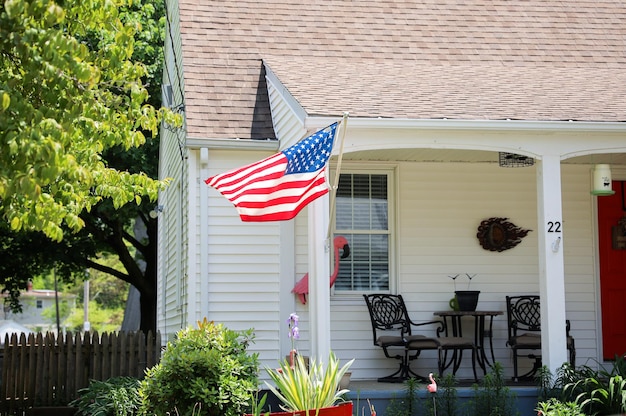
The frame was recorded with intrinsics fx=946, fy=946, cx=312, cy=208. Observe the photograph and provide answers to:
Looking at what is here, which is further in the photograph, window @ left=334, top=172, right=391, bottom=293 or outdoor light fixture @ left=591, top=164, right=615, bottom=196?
window @ left=334, top=172, right=391, bottom=293

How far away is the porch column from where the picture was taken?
9625mm

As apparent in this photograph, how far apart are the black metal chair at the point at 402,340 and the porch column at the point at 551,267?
1.32 metres

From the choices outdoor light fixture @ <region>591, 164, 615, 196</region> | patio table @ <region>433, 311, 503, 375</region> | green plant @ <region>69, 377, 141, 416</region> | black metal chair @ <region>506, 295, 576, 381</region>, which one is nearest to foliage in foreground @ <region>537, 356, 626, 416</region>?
black metal chair @ <region>506, 295, 576, 381</region>

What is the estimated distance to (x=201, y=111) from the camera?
11.6 metres

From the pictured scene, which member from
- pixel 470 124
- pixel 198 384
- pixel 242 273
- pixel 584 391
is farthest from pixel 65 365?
pixel 584 391

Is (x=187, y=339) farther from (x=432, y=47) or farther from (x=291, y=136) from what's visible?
(x=432, y=47)

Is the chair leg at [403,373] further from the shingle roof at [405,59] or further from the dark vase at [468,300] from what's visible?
the shingle roof at [405,59]

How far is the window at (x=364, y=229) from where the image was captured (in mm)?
11766

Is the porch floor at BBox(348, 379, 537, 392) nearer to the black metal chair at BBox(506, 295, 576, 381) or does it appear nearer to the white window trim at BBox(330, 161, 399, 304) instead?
the black metal chair at BBox(506, 295, 576, 381)

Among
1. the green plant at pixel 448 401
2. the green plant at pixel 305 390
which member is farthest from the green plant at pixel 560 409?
the green plant at pixel 305 390

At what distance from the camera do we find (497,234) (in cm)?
1190

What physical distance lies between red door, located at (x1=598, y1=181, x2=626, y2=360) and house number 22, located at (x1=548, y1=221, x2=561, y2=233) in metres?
2.70

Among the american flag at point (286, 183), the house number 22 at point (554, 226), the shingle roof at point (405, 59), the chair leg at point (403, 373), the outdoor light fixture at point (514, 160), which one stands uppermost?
the shingle roof at point (405, 59)

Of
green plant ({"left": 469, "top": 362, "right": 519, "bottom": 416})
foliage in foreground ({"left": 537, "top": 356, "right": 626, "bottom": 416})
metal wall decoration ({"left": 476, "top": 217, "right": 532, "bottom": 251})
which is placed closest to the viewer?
foliage in foreground ({"left": 537, "top": 356, "right": 626, "bottom": 416})
